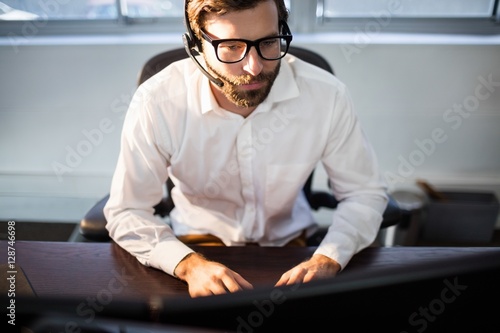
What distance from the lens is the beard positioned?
1100 millimetres

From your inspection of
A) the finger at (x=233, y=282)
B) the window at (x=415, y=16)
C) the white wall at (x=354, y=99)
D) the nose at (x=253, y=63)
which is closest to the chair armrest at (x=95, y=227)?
the finger at (x=233, y=282)

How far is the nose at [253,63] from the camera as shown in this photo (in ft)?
3.44

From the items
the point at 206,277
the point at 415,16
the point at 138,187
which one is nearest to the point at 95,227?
the point at 138,187

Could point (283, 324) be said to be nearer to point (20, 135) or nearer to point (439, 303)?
point (439, 303)

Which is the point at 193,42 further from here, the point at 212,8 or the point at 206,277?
the point at 206,277

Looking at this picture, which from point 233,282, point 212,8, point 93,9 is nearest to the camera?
point 233,282

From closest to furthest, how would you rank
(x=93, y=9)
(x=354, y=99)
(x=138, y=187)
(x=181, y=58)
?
(x=138, y=187) → (x=181, y=58) → (x=354, y=99) → (x=93, y=9)

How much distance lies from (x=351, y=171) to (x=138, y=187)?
21.3 inches

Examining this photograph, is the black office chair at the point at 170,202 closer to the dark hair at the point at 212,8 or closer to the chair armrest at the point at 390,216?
the chair armrest at the point at 390,216

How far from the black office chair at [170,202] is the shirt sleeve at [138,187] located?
40 mm

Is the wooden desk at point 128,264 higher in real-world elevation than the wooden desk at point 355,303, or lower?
lower

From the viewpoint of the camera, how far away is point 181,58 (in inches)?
51.4

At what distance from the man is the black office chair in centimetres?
4

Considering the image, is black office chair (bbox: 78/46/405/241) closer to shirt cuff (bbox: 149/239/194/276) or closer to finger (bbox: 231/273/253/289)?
shirt cuff (bbox: 149/239/194/276)
